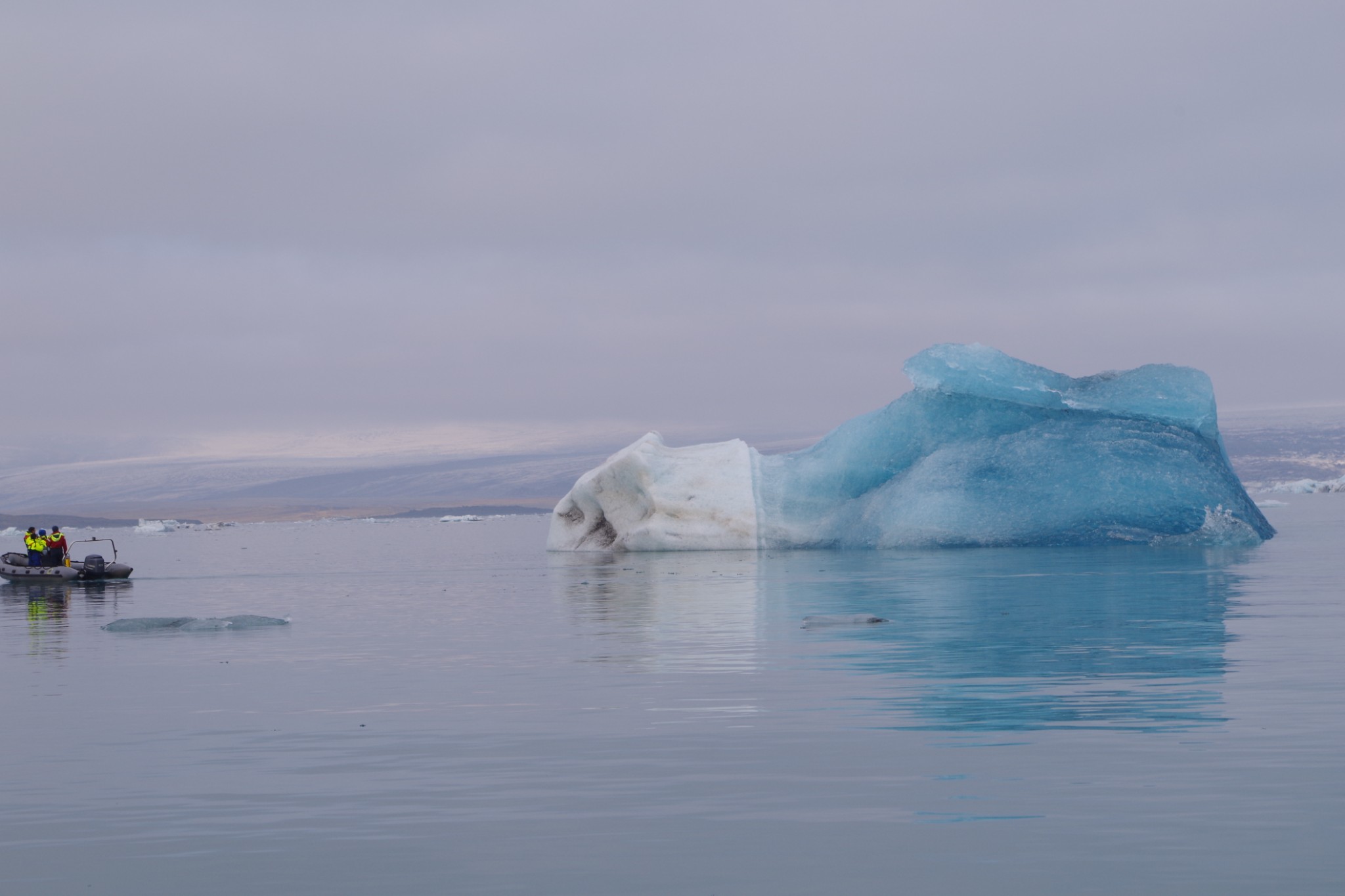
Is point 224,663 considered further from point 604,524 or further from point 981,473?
point 604,524

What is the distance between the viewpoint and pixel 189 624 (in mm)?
19266

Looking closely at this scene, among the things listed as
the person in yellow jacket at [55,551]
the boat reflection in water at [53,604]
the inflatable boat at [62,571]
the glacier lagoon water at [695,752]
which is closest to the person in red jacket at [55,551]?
the person in yellow jacket at [55,551]

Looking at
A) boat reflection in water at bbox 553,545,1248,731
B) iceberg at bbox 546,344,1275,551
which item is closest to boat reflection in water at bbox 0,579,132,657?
boat reflection in water at bbox 553,545,1248,731

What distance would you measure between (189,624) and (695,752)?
11897mm

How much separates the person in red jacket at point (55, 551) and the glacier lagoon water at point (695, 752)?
48.7 ft

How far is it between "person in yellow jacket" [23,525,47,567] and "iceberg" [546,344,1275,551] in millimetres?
13930

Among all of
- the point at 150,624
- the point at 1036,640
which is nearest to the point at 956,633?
the point at 1036,640

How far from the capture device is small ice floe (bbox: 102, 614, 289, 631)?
19.2m

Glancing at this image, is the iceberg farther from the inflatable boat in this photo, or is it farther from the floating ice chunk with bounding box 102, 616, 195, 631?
the floating ice chunk with bounding box 102, 616, 195, 631

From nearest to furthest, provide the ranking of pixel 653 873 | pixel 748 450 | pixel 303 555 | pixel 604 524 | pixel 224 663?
pixel 653 873 → pixel 224 663 → pixel 748 450 → pixel 604 524 → pixel 303 555

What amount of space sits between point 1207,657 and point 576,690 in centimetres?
590

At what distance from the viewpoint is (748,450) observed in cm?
3978

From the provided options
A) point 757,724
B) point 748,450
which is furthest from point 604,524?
point 757,724

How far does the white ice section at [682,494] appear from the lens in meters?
38.5
